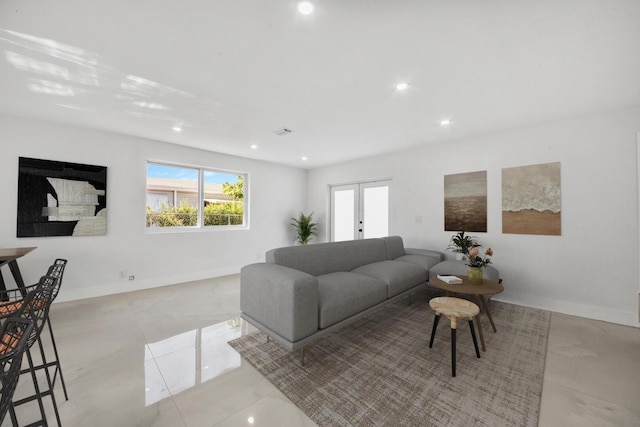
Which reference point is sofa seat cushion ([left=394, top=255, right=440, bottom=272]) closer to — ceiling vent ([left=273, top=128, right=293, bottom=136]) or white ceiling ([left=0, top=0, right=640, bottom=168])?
white ceiling ([left=0, top=0, right=640, bottom=168])

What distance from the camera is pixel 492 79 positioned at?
7.54 ft

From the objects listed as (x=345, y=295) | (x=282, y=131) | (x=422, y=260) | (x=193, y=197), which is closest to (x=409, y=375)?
(x=345, y=295)

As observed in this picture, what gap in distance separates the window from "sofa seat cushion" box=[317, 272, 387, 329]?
3223 millimetres

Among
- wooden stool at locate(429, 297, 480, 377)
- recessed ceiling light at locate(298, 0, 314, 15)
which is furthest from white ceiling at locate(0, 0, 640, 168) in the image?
wooden stool at locate(429, 297, 480, 377)

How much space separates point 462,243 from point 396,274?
1.54m

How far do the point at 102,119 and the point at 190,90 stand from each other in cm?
171

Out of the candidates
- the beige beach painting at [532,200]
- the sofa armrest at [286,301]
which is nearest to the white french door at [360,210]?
the beige beach painting at [532,200]

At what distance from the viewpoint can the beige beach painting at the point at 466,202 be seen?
388cm

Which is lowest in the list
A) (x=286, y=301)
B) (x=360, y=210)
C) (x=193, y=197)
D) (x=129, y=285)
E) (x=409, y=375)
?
(x=409, y=375)

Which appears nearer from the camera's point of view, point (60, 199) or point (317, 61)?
point (317, 61)

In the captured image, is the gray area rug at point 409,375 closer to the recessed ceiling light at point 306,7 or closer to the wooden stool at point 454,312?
the wooden stool at point 454,312

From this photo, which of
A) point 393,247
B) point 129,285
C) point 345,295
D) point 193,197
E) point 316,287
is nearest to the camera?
point 316,287

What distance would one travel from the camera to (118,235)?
3867mm

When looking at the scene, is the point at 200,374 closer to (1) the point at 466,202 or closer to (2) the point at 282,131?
(2) the point at 282,131
